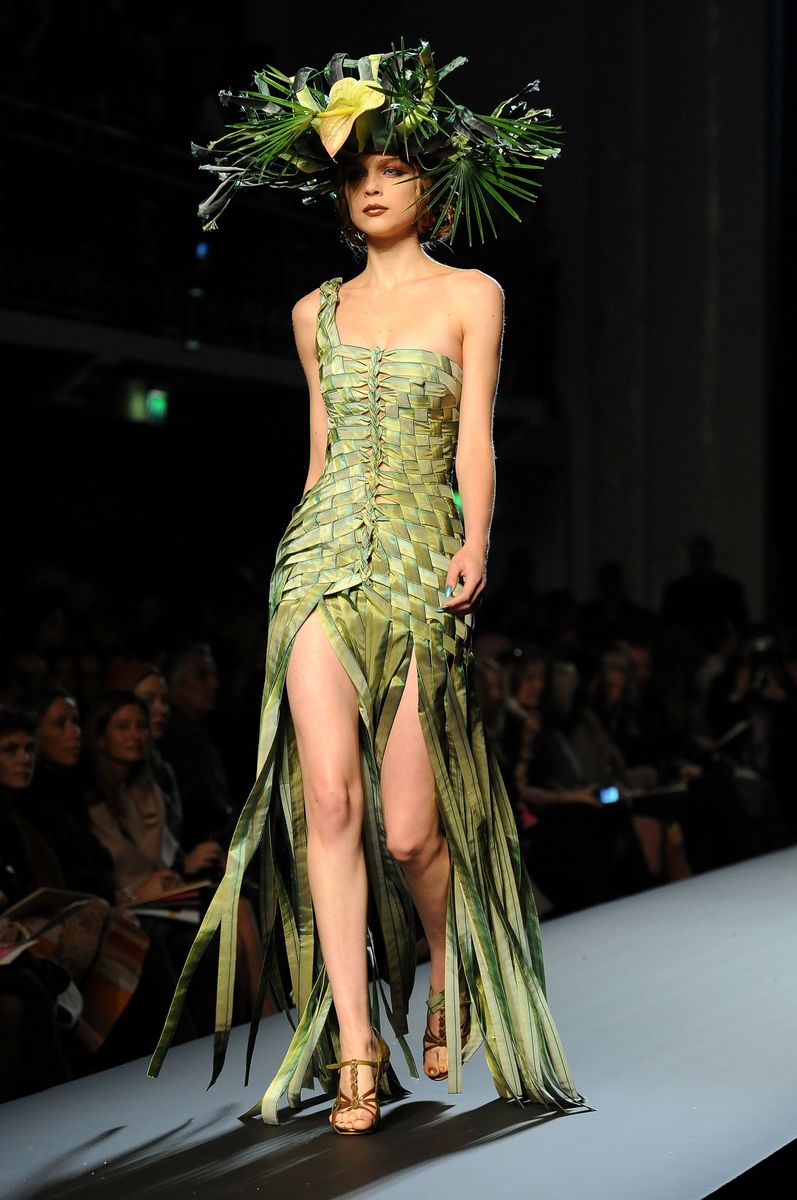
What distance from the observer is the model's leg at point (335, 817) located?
2.36m

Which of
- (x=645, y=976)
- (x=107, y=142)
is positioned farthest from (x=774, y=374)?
(x=645, y=976)

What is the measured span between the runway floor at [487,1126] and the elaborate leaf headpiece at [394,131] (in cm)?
118

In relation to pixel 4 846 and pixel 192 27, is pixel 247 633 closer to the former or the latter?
pixel 4 846

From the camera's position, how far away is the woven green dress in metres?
2.43

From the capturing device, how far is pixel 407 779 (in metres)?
2.44

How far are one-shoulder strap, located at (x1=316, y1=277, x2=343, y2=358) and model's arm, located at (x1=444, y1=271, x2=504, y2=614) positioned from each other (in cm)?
19

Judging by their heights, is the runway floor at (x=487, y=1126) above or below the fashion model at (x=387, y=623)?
below

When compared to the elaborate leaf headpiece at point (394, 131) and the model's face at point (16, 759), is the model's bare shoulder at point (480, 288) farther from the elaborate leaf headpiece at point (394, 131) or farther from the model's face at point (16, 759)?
the model's face at point (16, 759)

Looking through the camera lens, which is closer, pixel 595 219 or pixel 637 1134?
pixel 637 1134

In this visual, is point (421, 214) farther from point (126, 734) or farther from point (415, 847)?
point (126, 734)

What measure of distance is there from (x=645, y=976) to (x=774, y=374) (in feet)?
29.1

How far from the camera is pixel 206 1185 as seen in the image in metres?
2.14

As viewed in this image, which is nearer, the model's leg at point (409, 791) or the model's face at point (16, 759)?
the model's leg at point (409, 791)

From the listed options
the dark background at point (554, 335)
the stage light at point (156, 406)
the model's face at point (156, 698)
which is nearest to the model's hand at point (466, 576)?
the model's face at point (156, 698)
